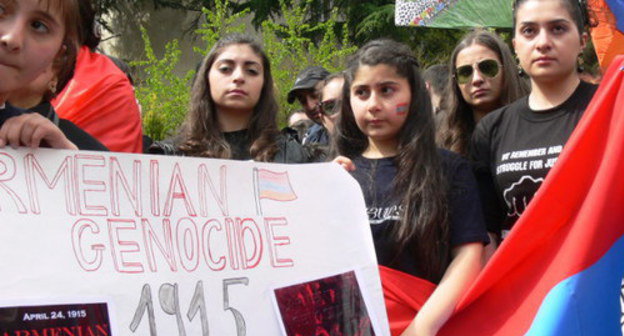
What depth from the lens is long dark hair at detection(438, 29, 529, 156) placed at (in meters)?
3.48

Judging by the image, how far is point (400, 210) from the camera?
8.04 ft

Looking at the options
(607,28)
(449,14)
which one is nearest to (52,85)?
(607,28)

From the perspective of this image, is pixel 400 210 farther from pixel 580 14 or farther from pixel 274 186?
pixel 580 14

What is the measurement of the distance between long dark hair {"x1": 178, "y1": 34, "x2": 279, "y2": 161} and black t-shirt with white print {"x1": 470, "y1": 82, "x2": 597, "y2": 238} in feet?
2.93

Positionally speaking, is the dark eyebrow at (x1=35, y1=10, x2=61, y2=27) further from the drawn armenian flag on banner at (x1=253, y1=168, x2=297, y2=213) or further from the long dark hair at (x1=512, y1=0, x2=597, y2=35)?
the long dark hair at (x1=512, y1=0, x2=597, y2=35)

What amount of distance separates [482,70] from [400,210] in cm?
134

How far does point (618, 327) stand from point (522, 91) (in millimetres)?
1587

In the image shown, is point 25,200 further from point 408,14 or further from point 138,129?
point 408,14

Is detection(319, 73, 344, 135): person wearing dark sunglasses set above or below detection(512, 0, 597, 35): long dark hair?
above

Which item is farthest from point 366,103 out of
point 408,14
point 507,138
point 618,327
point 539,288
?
point 408,14

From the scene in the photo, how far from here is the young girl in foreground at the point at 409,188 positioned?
2.37m

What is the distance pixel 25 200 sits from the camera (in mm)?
1674

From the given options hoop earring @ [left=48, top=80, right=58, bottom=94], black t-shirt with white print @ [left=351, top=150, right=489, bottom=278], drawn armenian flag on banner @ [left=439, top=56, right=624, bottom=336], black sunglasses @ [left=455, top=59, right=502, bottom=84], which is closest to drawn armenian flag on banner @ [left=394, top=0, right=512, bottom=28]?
black sunglasses @ [left=455, top=59, right=502, bottom=84]

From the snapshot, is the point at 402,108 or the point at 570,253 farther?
the point at 402,108
